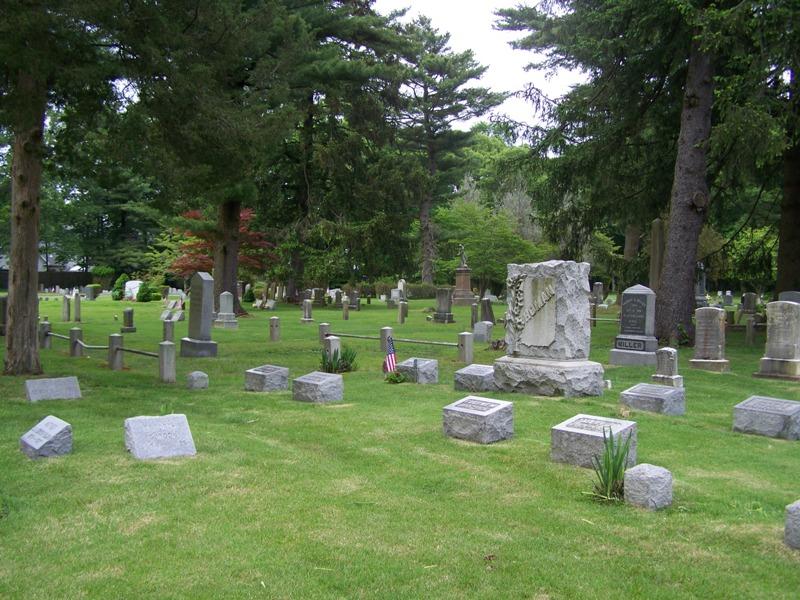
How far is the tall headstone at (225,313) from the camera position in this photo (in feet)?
76.3

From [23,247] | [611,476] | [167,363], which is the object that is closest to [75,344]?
[23,247]

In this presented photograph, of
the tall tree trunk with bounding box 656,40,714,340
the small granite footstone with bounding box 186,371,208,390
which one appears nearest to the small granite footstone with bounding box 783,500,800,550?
the small granite footstone with bounding box 186,371,208,390

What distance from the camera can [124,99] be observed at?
11891 millimetres

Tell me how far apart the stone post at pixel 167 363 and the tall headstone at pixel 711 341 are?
10.4 m

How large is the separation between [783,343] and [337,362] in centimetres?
880

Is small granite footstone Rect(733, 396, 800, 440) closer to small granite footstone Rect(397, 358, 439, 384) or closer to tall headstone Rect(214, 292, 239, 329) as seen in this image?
small granite footstone Rect(397, 358, 439, 384)

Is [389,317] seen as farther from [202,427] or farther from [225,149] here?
[202,427]

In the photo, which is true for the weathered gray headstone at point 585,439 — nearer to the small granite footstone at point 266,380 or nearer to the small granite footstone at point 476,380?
the small granite footstone at point 476,380

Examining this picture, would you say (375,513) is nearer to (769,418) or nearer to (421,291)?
(769,418)

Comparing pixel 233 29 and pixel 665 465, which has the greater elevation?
pixel 233 29

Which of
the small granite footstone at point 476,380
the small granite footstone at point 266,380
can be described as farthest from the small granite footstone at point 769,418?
the small granite footstone at point 266,380

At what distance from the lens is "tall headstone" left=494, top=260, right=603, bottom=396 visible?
10.6 metres

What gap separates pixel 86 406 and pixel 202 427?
2354 mm

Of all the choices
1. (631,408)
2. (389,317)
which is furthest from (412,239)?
(631,408)
